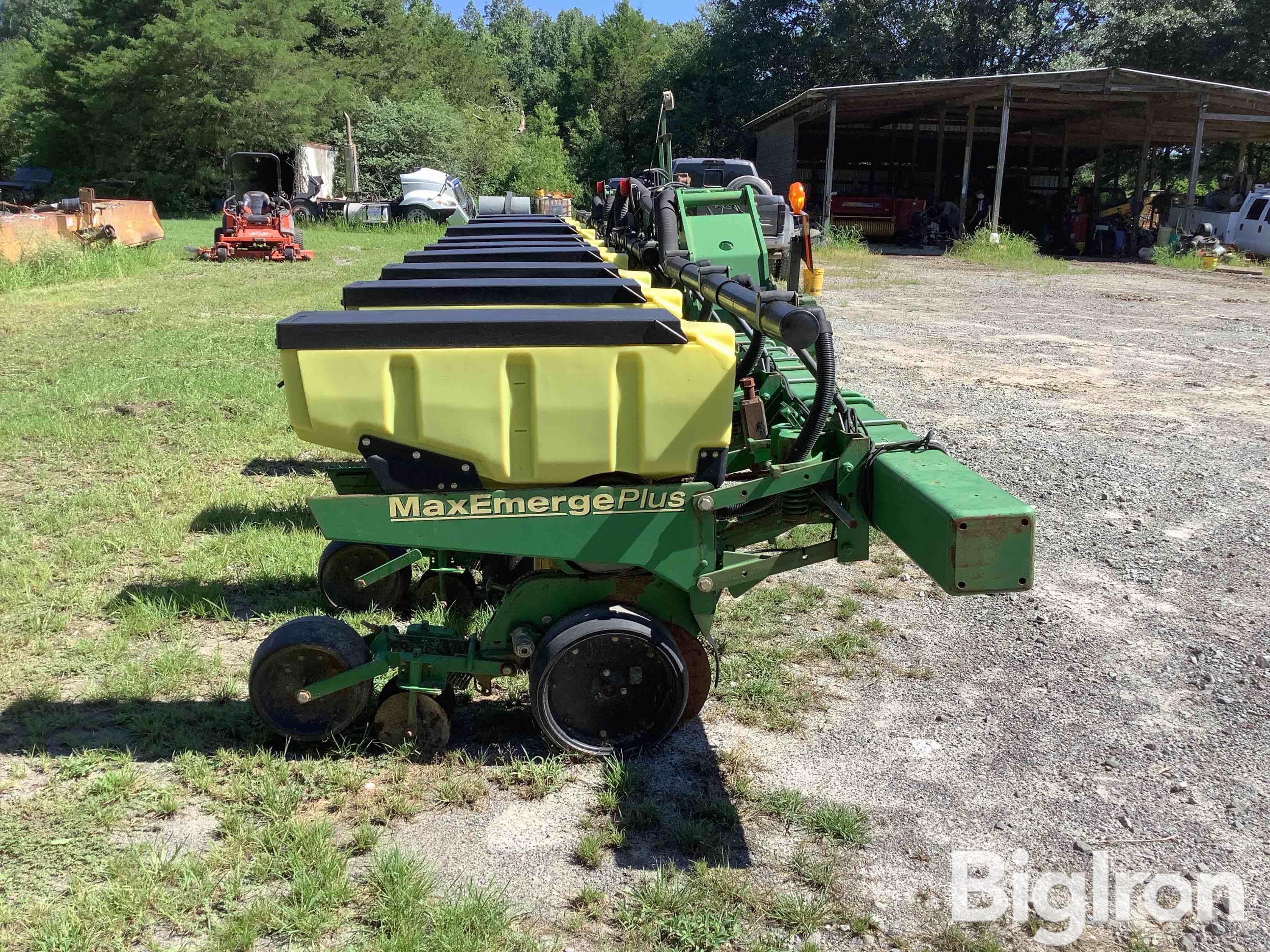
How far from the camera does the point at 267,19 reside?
107 ft

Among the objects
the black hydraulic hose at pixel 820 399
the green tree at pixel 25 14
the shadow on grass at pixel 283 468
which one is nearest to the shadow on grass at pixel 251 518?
the shadow on grass at pixel 283 468

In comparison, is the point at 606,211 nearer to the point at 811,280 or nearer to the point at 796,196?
the point at 796,196

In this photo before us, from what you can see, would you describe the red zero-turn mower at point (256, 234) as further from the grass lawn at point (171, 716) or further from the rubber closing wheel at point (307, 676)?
the rubber closing wheel at point (307, 676)

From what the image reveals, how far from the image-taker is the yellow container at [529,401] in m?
2.87

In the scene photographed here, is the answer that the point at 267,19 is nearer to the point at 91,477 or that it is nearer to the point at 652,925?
the point at 91,477

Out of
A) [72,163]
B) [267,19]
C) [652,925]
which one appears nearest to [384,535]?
[652,925]

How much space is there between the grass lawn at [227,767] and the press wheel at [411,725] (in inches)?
2.2

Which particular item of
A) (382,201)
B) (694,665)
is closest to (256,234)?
(382,201)

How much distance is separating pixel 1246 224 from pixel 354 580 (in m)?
25.4

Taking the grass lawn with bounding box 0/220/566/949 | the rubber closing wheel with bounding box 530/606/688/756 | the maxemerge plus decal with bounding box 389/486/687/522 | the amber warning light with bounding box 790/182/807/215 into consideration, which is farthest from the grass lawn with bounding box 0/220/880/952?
the amber warning light with bounding box 790/182/807/215

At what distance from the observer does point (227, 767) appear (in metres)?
3.19

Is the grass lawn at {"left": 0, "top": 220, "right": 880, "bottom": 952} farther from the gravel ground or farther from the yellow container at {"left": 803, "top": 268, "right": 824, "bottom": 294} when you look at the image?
the yellow container at {"left": 803, "top": 268, "right": 824, "bottom": 294}

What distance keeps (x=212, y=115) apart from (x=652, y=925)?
108 feet

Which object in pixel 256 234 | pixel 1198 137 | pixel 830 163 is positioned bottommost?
pixel 256 234
